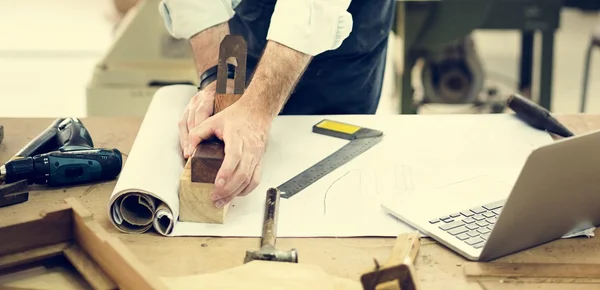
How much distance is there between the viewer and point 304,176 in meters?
1.14

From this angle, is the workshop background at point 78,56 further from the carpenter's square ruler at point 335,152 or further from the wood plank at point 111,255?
the wood plank at point 111,255

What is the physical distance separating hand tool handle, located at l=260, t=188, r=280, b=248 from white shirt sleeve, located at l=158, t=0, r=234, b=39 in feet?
1.41

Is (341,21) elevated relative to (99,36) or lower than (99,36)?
elevated

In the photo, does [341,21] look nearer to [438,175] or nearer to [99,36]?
[438,175]

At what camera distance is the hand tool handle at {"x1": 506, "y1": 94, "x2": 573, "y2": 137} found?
129 centimetres

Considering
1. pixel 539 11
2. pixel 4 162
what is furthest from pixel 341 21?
pixel 539 11

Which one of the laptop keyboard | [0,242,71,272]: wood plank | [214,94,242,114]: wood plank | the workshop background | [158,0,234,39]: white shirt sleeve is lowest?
the workshop background

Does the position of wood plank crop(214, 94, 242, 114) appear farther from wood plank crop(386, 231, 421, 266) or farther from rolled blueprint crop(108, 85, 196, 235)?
wood plank crop(386, 231, 421, 266)

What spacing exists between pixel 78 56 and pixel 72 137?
2.81 metres

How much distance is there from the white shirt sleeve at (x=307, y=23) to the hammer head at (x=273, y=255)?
1.31 ft

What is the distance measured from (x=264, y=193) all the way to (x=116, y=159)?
0.23m

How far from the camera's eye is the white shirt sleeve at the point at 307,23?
118 centimetres

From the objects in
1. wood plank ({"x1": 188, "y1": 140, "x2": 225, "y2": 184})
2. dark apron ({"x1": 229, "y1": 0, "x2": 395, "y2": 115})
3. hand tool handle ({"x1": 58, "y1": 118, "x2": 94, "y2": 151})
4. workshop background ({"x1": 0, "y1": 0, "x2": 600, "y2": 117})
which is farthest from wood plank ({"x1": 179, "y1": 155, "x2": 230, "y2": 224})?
workshop background ({"x1": 0, "y1": 0, "x2": 600, "y2": 117})

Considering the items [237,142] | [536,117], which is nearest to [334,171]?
[237,142]
